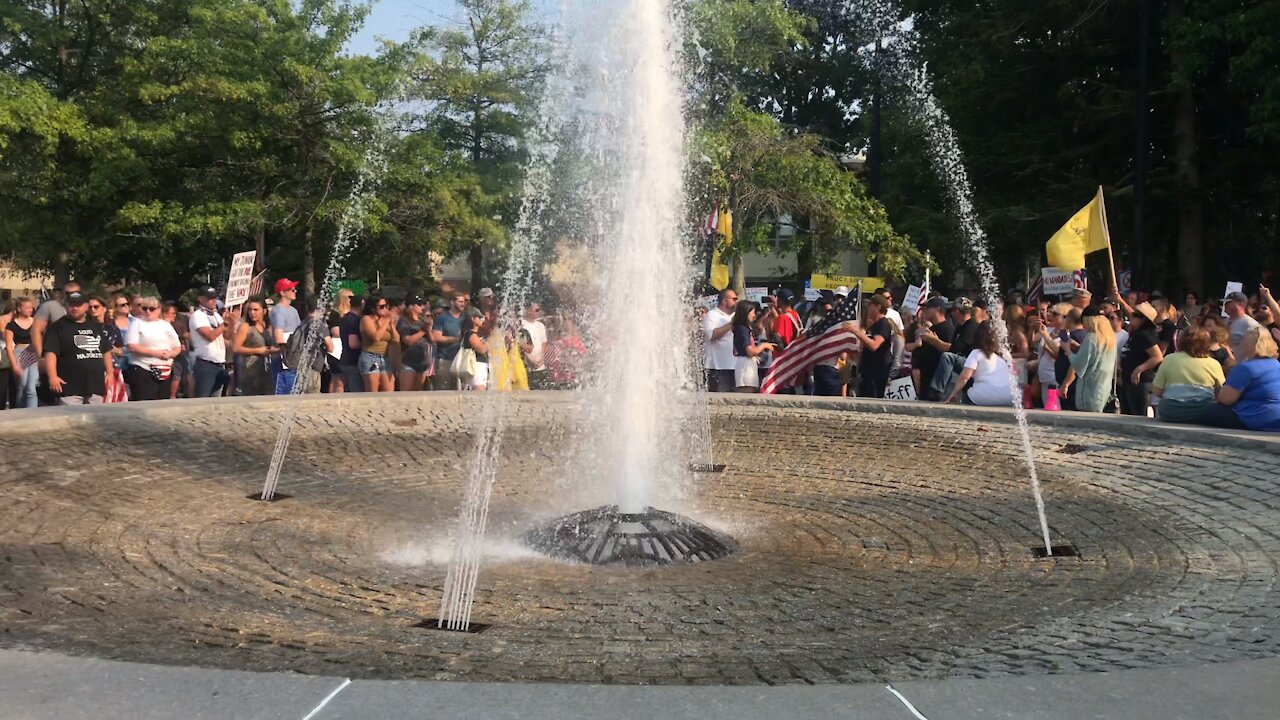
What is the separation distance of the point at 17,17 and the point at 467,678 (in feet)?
114

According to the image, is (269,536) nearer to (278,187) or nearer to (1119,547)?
(1119,547)

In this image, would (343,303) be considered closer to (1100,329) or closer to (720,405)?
(720,405)

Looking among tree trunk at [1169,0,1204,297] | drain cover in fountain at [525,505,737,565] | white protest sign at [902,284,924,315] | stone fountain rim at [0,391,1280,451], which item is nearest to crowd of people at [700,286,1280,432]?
stone fountain rim at [0,391,1280,451]

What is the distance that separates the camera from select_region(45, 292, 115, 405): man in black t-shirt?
12289 millimetres

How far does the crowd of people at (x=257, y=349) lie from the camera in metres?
12.6

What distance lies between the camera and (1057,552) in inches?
272

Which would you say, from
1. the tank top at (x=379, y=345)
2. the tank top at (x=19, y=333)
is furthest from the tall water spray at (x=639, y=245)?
the tank top at (x=19, y=333)

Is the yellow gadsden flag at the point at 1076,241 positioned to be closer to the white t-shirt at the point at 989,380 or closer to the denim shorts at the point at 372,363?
the white t-shirt at the point at 989,380

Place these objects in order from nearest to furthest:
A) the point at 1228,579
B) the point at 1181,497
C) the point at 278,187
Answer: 1. the point at 1228,579
2. the point at 1181,497
3. the point at 278,187

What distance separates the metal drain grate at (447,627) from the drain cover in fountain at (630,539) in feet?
5.22

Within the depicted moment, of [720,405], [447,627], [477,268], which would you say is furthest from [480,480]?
[477,268]

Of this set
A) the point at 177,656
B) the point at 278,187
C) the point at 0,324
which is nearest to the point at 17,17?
the point at 278,187

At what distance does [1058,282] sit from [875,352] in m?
5.03

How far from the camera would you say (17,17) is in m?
32.3
